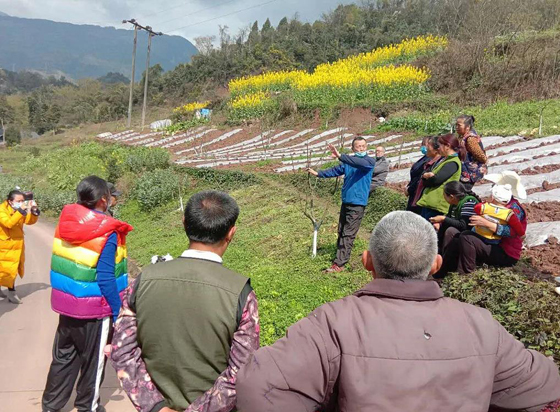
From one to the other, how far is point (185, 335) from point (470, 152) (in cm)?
454

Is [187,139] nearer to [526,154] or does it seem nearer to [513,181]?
[526,154]

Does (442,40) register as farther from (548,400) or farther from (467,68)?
(548,400)

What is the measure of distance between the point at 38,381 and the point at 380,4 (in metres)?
57.9

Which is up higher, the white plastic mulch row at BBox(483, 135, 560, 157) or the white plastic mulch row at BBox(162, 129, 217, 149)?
the white plastic mulch row at BBox(483, 135, 560, 157)

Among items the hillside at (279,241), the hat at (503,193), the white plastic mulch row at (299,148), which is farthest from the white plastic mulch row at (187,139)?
the hat at (503,193)

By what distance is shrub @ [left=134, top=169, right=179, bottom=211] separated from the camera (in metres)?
11.5

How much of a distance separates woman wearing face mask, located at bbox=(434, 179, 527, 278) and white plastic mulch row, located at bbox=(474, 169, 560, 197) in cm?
331

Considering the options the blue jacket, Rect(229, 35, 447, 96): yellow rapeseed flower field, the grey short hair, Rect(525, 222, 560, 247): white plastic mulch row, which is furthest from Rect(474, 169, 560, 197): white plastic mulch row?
Rect(229, 35, 447, 96): yellow rapeseed flower field

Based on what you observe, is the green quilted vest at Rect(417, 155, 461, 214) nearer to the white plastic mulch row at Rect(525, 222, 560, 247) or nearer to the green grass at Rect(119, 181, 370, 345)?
the green grass at Rect(119, 181, 370, 345)

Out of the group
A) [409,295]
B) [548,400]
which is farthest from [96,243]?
[548,400]

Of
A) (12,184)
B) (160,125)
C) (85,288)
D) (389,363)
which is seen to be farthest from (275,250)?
(160,125)

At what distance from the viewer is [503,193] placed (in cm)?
397

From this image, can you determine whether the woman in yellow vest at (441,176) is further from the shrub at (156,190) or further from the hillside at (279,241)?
the shrub at (156,190)

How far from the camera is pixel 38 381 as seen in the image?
396 centimetres
